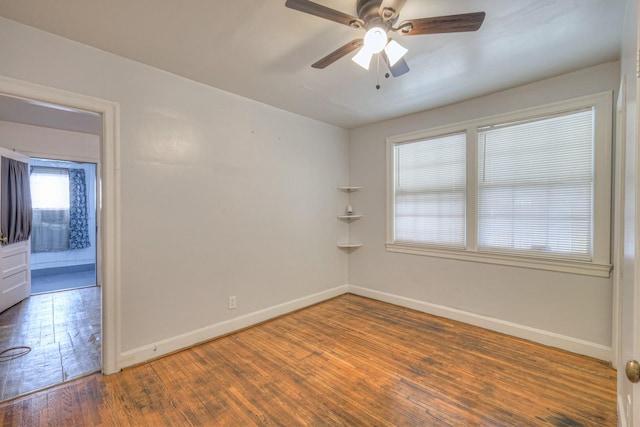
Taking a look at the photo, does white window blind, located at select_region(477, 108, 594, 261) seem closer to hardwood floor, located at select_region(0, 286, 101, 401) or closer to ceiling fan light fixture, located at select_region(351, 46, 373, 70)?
ceiling fan light fixture, located at select_region(351, 46, 373, 70)

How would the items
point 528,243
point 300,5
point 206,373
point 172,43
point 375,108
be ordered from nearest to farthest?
point 300,5
point 172,43
point 206,373
point 528,243
point 375,108

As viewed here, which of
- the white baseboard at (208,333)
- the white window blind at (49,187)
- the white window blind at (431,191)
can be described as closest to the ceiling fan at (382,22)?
the white window blind at (431,191)

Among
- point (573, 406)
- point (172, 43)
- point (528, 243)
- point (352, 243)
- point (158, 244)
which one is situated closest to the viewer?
point (573, 406)

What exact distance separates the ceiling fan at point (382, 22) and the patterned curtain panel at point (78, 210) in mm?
7118

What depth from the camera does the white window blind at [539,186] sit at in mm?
2598

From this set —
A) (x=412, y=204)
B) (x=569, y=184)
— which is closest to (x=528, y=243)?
(x=569, y=184)

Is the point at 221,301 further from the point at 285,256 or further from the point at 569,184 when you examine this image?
the point at 569,184

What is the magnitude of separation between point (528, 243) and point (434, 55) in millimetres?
2048

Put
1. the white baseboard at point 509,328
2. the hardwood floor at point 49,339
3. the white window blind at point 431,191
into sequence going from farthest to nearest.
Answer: the white window blind at point 431,191 → the white baseboard at point 509,328 → the hardwood floor at point 49,339

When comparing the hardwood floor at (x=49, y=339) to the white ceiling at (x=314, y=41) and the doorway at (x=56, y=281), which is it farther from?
the white ceiling at (x=314, y=41)

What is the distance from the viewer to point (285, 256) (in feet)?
11.9

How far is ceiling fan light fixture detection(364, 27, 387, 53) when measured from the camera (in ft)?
5.32

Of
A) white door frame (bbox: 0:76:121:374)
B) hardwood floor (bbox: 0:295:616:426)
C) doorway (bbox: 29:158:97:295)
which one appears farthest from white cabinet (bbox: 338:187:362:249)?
doorway (bbox: 29:158:97:295)

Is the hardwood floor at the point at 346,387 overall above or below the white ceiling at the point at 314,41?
below
